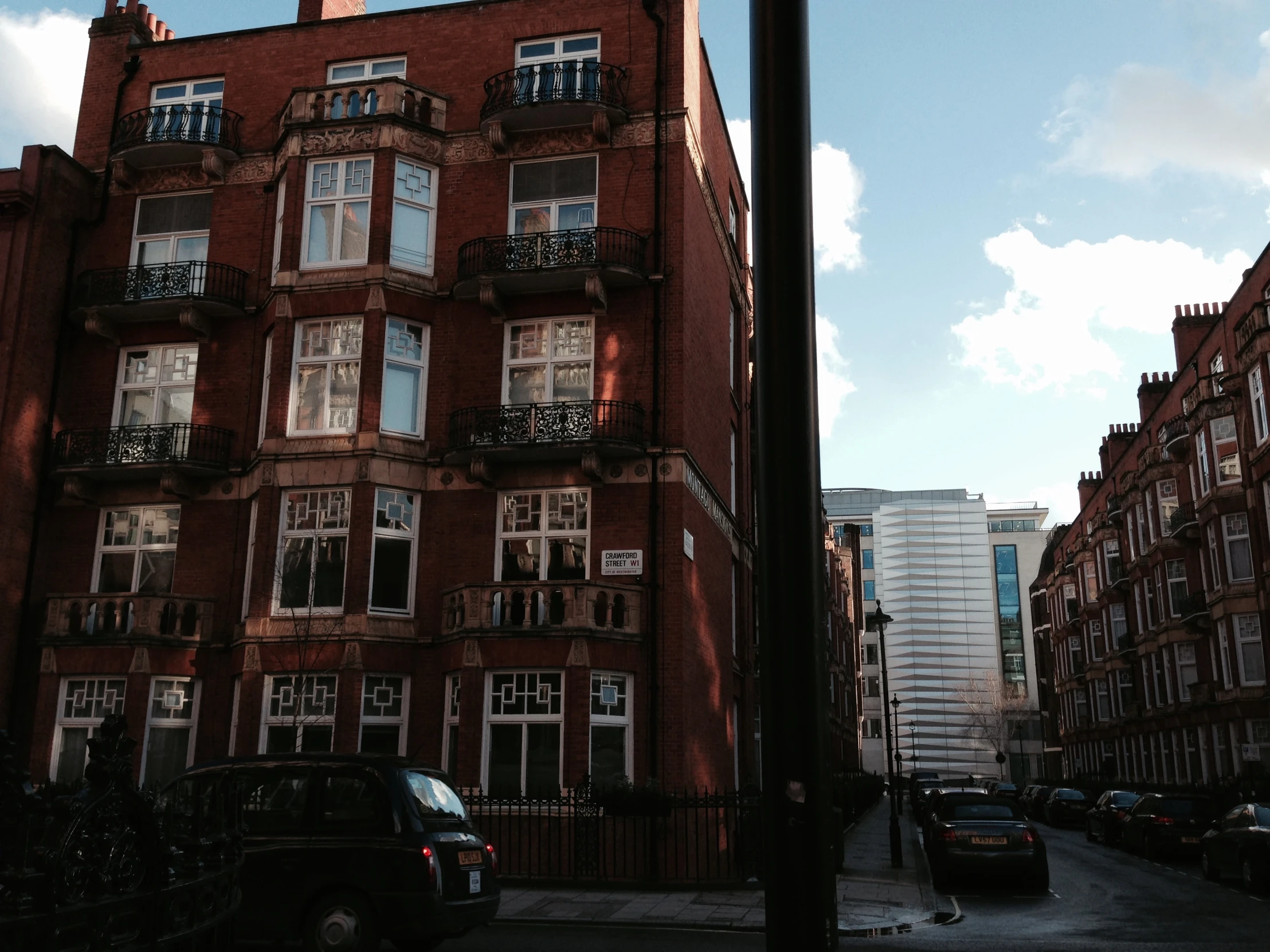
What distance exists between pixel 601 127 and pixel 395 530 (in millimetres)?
9723

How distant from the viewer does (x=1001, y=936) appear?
14391mm

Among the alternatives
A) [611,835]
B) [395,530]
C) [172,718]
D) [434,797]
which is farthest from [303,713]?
[434,797]

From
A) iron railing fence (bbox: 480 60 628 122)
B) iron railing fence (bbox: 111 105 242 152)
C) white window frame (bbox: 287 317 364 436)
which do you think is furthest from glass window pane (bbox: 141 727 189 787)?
iron railing fence (bbox: 480 60 628 122)

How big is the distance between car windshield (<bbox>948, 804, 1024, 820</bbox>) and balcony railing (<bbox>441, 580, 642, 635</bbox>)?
6.86 metres

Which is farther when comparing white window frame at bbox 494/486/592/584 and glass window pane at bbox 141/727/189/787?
white window frame at bbox 494/486/592/584

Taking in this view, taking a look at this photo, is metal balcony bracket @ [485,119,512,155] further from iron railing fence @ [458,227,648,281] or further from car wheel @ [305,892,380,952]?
car wheel @ [305,892,380,952]

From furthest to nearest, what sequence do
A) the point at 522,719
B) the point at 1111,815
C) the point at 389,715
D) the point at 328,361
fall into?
the point at 1111,815 < the point at 328,361 < the point at 389,715 < the point at 522,719

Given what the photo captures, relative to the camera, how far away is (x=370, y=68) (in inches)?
1049

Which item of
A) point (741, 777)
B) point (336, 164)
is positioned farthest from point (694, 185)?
point (741, 777)

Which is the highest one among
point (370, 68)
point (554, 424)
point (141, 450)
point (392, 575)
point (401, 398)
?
point (370, 68)

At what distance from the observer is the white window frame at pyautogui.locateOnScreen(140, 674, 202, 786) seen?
22.5 meters

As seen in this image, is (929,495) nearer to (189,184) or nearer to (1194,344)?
(1194,344)

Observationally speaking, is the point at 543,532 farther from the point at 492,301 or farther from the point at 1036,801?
the point at 1036,801

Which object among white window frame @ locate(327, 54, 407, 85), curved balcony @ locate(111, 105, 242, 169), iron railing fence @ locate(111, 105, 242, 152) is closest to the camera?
curved balcony @ locate(111, 105, 242, 169)
